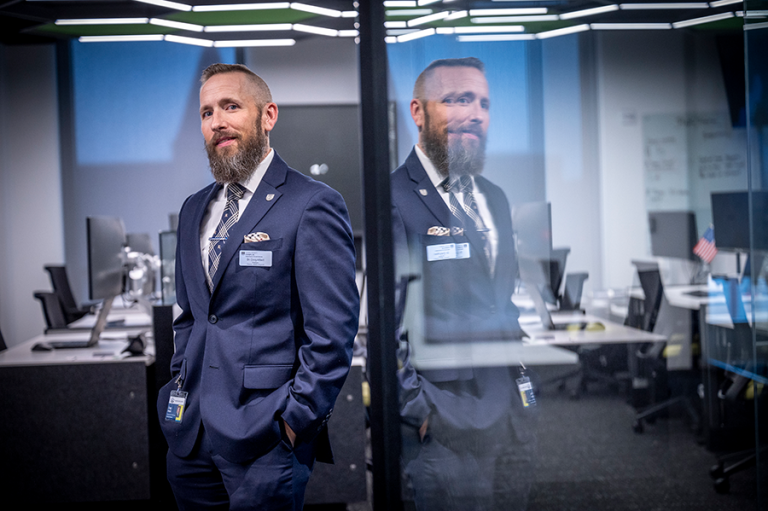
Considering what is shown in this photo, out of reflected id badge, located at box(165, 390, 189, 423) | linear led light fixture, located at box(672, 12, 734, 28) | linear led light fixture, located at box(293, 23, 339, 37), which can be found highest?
linear led light fixture, located at box(672, 12, 734, 28)

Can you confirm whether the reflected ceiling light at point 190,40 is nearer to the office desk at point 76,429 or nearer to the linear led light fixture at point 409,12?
the linear led light fixture at point 409,12

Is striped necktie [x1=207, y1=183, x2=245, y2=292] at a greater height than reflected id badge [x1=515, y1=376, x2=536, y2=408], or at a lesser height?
greater

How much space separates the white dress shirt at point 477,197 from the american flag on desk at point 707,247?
1.40 m

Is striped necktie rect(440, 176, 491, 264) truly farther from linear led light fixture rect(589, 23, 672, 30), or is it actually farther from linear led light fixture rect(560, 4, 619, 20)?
linear led light fixture rect(589, 23, 672, 30)

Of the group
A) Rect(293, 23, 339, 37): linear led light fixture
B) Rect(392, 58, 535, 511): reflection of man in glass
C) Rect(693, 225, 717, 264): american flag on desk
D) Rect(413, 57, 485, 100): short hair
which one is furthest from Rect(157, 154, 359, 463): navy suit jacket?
Rect(693, 225, 717, 264): american flag on desk

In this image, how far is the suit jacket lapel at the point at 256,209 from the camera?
1300 millimetres

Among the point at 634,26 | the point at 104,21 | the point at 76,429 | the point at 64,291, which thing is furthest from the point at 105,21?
the point at 64,291

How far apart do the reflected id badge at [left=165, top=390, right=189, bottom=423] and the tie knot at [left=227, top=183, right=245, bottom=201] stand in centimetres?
48

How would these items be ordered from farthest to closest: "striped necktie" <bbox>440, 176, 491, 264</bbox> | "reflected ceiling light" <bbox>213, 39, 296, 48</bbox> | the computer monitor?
1. the computer monitor
2. "reflected ceiling light" <bbox>213, 39, 296, 48</bbox>
3. "striped necktie" <bbox>440, 176, 491, 264</bbox>

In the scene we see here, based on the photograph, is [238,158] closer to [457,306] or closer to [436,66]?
[436,66]

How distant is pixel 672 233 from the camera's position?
93.2 inches

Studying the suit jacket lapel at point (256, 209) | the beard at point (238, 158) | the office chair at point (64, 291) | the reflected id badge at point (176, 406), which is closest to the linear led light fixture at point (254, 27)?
the beard at point (238, 158)

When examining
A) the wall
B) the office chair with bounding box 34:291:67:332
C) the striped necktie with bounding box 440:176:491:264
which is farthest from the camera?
the wall

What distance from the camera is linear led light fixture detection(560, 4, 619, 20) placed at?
1.64 metres
